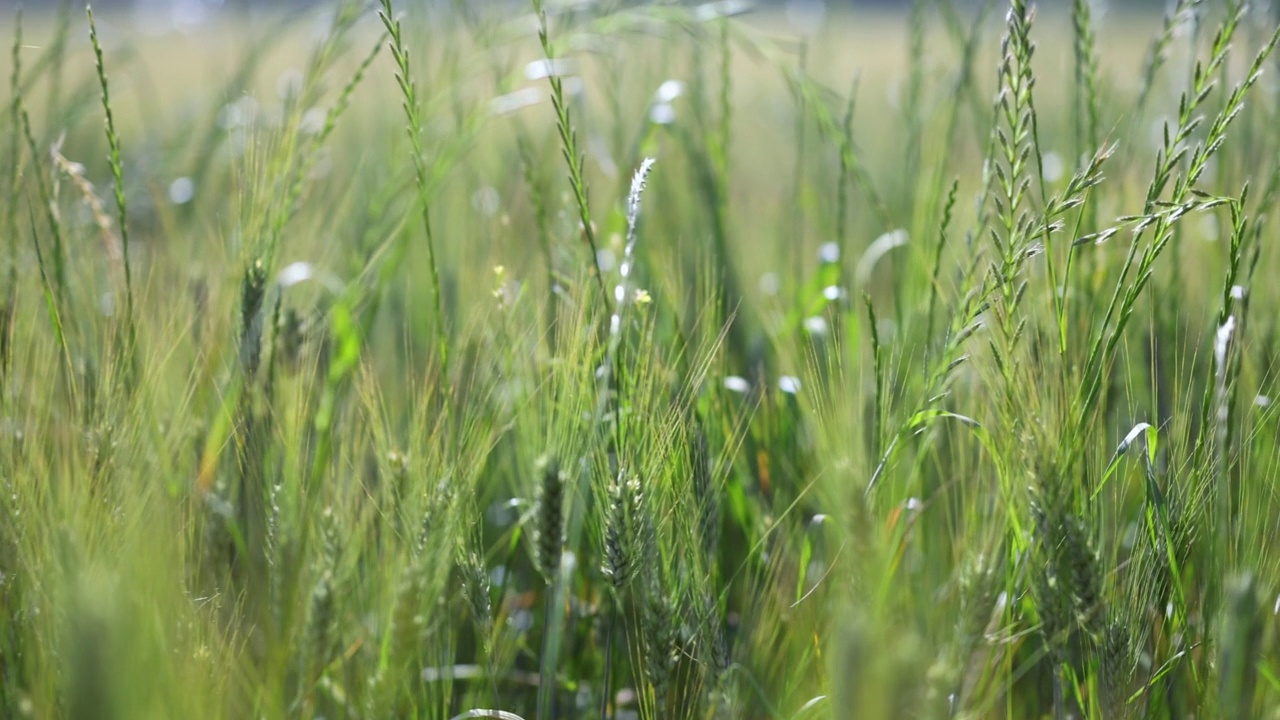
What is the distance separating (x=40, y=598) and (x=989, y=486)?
0.78 metres

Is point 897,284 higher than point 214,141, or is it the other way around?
point 214,141

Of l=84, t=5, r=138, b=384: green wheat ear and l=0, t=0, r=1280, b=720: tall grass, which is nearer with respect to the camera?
l=0, t=0, r=1280, b=720: tall grass

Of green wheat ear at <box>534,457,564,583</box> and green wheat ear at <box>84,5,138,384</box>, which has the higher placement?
green wheat ear at <box>84,5,138,384</box>

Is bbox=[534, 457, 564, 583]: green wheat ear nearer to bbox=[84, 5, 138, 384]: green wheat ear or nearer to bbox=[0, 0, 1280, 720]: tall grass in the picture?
bbox=[0, 0, 1280, 720]: tall grass

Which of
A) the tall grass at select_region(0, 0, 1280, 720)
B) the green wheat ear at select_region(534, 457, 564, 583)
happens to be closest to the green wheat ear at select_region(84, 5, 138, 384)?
the tall grass at select_region(0, 0, 1280, 720)

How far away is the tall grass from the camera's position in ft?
2.30

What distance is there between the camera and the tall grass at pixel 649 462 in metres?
0.70

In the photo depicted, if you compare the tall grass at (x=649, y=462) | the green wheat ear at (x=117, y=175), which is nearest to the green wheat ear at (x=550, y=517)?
the tall grass at (x=649, y=462)

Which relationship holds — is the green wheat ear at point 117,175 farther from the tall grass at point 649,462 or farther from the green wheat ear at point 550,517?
the green wheat ear at point 550,517

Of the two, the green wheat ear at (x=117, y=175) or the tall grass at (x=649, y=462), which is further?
the green wheat ear at (x=117, y=175)

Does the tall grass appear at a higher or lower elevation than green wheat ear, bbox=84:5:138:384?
lower

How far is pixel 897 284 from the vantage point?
4.68 feet

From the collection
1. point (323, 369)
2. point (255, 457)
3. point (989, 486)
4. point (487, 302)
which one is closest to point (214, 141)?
point (323, 369)

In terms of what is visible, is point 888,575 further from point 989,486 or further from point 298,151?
point 298,151
